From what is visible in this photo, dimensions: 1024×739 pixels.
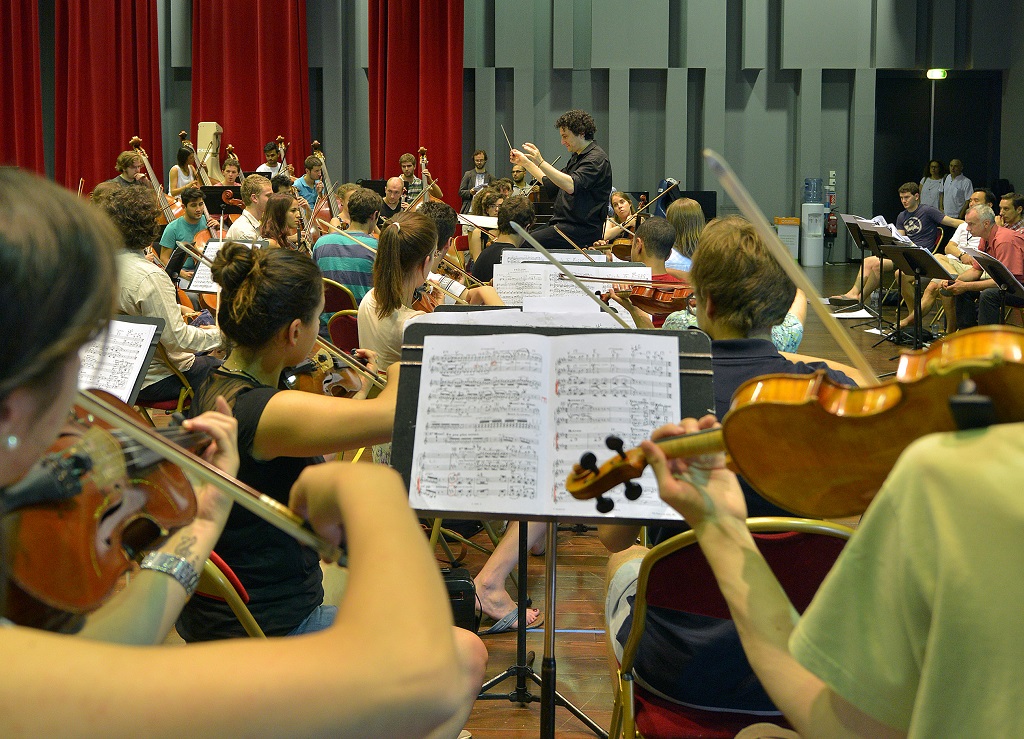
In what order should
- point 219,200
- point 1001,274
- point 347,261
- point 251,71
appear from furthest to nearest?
point 251,71 → point 219,200 → point 1001,274 → point 347,261

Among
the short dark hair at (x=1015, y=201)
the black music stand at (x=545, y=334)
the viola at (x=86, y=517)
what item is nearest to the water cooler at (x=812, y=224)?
the short dark hair at (x=1015, y=201)

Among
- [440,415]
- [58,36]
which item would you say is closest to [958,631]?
[440,415]

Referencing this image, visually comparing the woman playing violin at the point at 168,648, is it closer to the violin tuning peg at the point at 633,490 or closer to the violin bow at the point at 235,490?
the violin bow at the point at 235,490

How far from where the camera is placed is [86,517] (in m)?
1.01

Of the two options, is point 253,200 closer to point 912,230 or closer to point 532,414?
point 532,414

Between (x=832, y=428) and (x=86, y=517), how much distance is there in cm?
76

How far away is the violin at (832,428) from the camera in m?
0.89

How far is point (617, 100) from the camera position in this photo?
1216cm

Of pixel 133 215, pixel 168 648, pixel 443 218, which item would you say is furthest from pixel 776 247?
pixel 443 218

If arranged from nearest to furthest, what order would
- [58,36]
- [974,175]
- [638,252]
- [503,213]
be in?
[638,252] < [503,213] < [58,36] < [974,175]

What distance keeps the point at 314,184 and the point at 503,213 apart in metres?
4.87

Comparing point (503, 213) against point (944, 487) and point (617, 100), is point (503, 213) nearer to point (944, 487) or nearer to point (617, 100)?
point (944, 487)

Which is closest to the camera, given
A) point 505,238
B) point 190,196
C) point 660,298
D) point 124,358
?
point 124,358

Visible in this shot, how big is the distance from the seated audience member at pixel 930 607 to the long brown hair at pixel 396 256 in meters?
2.43
